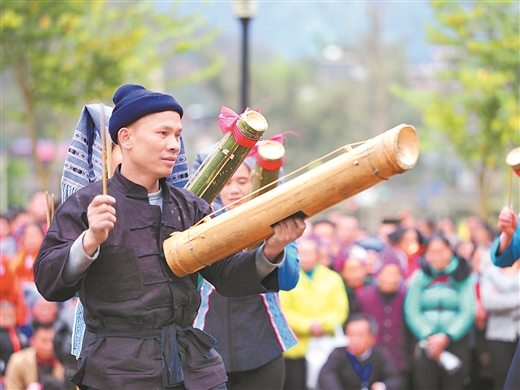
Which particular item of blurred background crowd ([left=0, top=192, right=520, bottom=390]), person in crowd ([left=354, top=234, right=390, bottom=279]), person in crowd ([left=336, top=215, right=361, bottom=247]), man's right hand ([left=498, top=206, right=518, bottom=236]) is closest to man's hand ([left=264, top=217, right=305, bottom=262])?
man's right hand ([left=498, top=206, right=518, bottom=236])

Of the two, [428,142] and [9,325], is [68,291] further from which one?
[428,142]

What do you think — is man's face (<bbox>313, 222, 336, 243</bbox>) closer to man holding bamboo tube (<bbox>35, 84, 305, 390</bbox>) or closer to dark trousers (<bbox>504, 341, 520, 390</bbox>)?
dark trousers (<bbox>504, 341, 520, 390</bbox>)

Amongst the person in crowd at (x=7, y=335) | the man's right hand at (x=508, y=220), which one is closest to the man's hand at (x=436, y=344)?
the man's right hand at (x=508, y=220)

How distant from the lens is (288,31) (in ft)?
338

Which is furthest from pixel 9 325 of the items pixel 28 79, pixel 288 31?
pixel 288 31

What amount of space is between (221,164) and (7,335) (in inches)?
181

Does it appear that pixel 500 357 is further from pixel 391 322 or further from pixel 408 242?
pixel 408 242

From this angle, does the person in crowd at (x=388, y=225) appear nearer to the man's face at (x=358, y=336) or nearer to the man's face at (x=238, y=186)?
the man's face at (x=358, y=336)

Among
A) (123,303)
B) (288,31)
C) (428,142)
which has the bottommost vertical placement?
(288,31)

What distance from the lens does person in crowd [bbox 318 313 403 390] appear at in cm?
810

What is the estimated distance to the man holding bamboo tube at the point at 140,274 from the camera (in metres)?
3.70

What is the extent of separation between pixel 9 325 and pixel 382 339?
351 cm

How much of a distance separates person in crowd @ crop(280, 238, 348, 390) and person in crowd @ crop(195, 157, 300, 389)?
2.80m

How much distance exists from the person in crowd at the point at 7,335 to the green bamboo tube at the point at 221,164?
4312 millimetres
